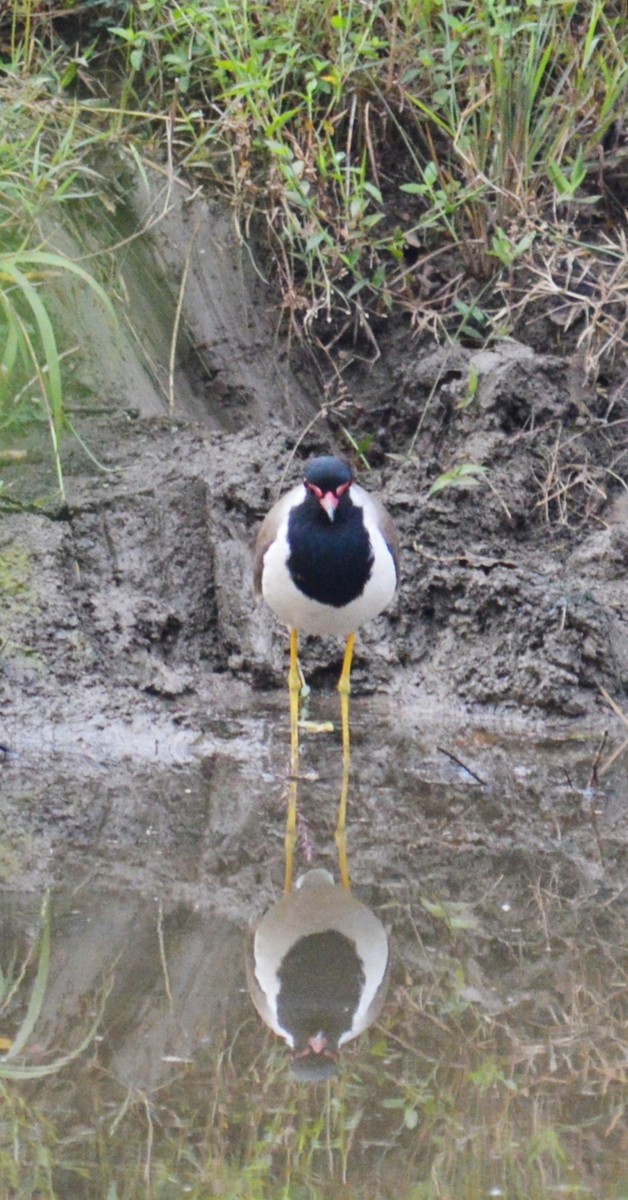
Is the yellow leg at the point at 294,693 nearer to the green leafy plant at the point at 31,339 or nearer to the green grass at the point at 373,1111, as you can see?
the green leafy plant at the point at 31,339

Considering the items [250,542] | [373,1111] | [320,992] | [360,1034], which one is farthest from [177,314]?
[373,1111]

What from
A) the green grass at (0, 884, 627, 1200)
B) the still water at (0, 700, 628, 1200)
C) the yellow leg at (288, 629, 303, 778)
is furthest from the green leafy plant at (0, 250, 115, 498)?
the green grass at (0, 884, 627, 1200)

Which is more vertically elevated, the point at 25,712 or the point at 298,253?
the point at 298,253

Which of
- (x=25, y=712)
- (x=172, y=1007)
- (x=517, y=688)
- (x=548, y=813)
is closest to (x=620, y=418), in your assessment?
(x=517, y=688)

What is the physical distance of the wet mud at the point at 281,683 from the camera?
140 inches

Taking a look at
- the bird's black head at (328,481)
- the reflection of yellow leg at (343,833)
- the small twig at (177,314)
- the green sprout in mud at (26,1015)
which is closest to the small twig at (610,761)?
the reflection of yellow leg at (343,833)

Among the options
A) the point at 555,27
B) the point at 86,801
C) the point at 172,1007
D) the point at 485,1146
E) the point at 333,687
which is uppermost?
the point at 555,27

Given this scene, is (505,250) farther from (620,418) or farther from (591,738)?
(591,738)

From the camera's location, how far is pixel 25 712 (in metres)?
5.35

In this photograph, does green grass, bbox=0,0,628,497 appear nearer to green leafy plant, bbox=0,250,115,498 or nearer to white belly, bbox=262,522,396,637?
green leafy plant, bbox=0,250,115,498

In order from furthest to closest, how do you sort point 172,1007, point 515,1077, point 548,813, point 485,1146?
point 548,813, point 172,1007, point 515,1077, point 485,1146

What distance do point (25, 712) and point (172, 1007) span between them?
89.5 inches

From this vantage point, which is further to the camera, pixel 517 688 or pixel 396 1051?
pixel 517 688

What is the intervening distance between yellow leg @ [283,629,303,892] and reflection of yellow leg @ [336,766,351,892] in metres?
0.14
